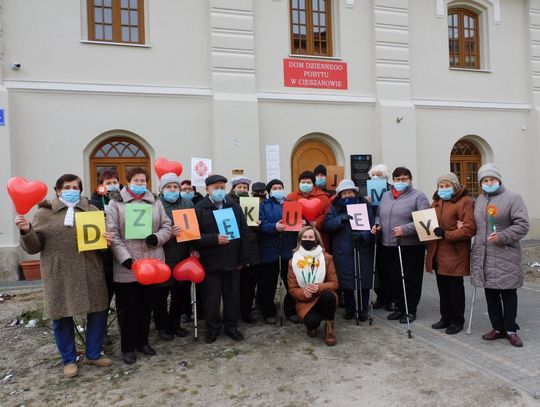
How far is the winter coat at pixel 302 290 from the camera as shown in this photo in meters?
5.13

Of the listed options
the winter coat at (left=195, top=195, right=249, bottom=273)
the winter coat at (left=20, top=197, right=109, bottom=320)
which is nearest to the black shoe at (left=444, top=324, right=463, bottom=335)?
the winter coat at (left=195, top=195, right=249, bottom=273)

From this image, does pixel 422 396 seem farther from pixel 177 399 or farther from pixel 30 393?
pixel 30 393

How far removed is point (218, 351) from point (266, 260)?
1362 millimetres

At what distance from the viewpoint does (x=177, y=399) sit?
3926mm

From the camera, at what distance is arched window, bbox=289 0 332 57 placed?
11.1 metres

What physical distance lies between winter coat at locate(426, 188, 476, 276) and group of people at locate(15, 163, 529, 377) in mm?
12

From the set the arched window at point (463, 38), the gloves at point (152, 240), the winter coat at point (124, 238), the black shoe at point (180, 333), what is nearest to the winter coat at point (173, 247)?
the winter coat at point (124, 238)

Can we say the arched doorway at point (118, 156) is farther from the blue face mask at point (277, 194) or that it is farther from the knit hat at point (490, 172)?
the knit hat at point (490, 172)

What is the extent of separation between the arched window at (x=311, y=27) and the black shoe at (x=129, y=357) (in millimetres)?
8432

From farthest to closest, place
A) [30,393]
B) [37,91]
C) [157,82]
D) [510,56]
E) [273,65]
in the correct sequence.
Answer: [510,56]
[273,65]
[157,82]
[37,91]
[30,393]

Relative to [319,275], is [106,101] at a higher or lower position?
higher

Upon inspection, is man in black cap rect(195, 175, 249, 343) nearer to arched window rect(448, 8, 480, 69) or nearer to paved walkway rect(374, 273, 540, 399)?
paved walkway rect(374, 273, 540, 399)

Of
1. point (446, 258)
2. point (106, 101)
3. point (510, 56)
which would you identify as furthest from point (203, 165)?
point (510, 56)

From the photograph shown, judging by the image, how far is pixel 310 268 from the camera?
520 centimetres
